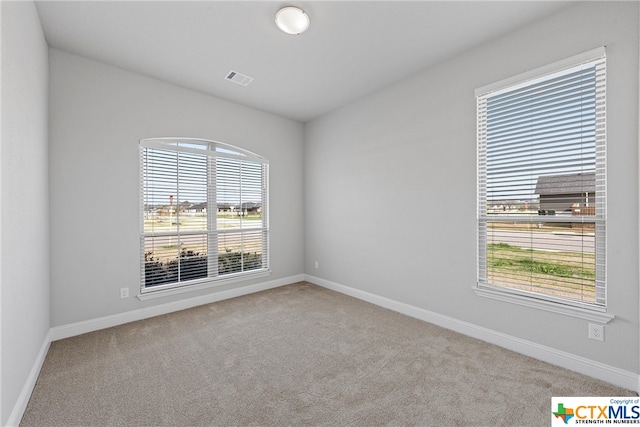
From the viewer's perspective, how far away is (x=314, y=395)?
1.88 metres

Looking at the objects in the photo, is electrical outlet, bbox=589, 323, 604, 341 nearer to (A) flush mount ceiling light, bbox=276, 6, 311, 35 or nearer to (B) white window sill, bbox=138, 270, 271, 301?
(A) flush mount ceiling light, bbox=276, 6, 311, 35

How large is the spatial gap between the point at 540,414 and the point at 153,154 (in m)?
4.25

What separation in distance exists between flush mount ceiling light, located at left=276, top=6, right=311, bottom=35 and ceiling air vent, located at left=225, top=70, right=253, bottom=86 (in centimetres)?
105

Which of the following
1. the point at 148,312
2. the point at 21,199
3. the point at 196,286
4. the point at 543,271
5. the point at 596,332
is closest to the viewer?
the point at 21,199

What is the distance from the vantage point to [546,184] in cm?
Answer: 231

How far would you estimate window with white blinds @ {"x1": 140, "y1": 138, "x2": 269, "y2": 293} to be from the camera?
3328 millimetres

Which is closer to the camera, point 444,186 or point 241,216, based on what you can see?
point 444,186

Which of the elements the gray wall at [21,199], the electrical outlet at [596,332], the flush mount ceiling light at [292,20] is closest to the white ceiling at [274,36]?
the flush mount ceiling light at [292,20]

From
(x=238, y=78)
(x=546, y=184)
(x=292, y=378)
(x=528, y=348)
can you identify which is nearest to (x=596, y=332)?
(x=528, y=348)

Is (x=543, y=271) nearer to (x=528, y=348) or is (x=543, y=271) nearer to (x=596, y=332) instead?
(x=596, y=332)

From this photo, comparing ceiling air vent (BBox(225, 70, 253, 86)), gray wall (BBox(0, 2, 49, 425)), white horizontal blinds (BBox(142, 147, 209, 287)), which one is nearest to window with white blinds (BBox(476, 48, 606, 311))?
ceiling air vent (BBox(225, 70, 253, 86))

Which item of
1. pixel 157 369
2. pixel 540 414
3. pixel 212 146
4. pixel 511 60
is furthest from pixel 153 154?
pixel 540 414

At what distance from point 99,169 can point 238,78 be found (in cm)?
184

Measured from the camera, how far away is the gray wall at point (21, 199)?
4.99 ft
